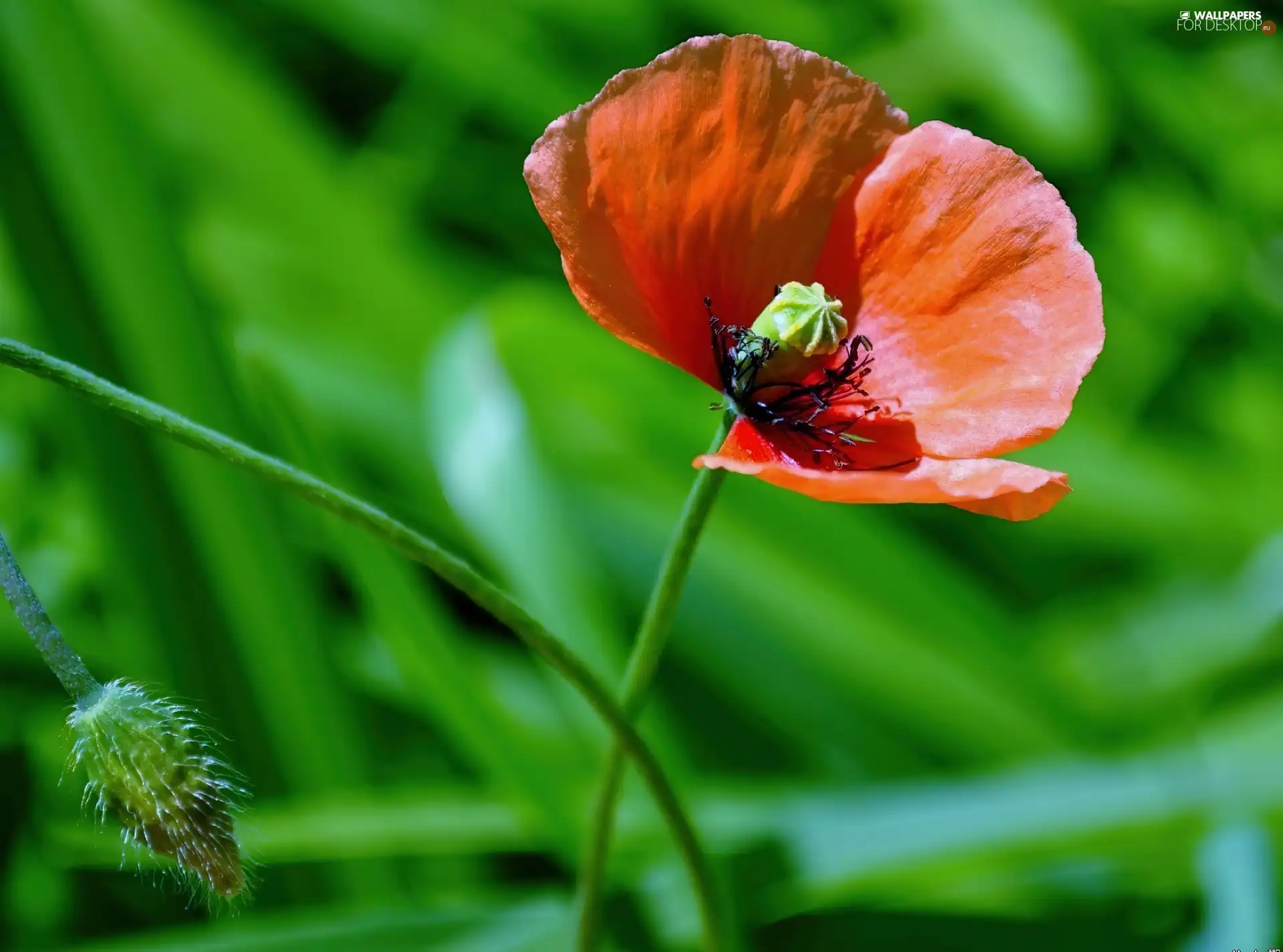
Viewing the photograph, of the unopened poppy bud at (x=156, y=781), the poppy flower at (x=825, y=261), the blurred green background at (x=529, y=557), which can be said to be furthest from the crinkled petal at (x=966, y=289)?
the blurred green background at (x=529, y=557)

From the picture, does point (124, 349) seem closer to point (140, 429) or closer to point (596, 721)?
point (140, 429)

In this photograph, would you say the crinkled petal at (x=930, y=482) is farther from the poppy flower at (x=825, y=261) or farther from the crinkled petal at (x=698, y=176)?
the crinkled petal at (x=698, y=176)

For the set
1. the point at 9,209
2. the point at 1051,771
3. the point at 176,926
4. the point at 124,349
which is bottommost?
the point at 176,926

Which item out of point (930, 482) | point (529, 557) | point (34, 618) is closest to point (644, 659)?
point (930, 482)

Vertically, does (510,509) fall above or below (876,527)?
below

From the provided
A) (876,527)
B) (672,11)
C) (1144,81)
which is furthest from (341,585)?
(1144,81)

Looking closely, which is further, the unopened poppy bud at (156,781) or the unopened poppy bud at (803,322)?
the unopened poppy bud at (803,322)
